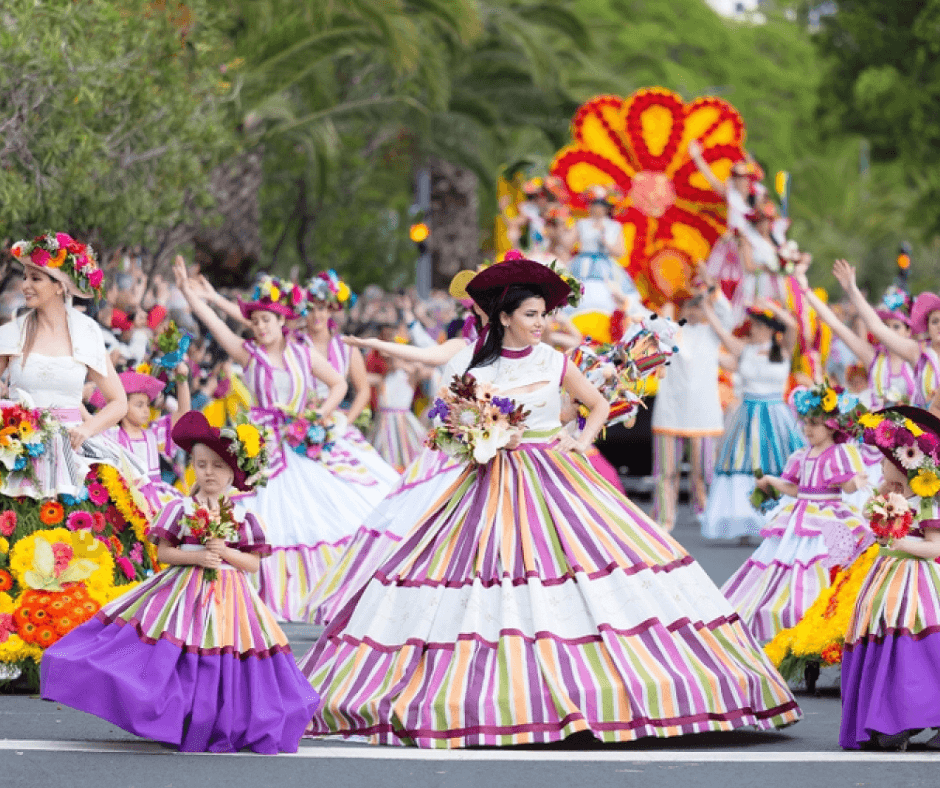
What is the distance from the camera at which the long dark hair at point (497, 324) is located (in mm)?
8844

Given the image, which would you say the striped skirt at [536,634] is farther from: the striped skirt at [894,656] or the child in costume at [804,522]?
the child in costume at [804,522]

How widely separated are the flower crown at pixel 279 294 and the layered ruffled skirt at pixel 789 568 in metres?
3.97

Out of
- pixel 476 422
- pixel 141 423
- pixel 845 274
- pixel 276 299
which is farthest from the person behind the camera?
pixel 276 299

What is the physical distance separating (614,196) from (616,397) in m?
12.3

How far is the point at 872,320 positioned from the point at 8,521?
15.3 ft

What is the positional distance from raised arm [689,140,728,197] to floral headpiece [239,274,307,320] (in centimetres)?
1008

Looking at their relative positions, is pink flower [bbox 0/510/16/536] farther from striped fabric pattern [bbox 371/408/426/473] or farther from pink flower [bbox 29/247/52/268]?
striped fabric pattern [bbox 371/408/426/473]

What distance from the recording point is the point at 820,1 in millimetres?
34781

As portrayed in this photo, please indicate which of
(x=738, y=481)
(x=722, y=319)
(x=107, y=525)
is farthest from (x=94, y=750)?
(x=722, y=319)

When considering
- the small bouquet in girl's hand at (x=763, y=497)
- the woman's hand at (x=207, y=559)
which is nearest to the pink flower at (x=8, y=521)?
the woman's hand at (x=207, y=559)

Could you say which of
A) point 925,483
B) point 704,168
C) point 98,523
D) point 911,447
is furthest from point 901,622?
point 704,168

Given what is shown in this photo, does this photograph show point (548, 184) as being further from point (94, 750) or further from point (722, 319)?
point (94, 750)

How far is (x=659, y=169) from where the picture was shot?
24172 millimetres

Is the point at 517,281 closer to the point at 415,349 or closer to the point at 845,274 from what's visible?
the point at 415,349
